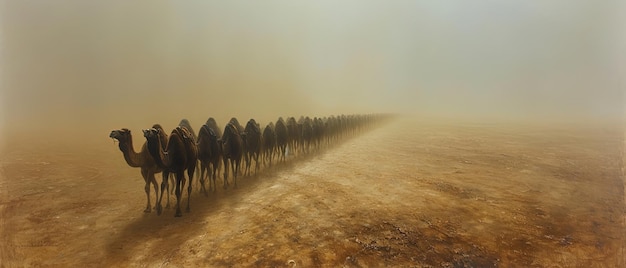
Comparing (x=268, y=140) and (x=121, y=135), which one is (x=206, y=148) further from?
(x=268, y=140)

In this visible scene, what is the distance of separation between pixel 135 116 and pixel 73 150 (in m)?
34.8

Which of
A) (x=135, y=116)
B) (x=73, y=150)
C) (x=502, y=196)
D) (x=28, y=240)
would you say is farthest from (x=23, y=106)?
(x=502, y=196)

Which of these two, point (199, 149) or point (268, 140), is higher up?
point (199, 149)

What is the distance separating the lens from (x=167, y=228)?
5.52 m

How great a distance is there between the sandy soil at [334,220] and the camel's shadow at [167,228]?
0.03 meters

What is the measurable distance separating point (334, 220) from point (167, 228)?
3.23 metres

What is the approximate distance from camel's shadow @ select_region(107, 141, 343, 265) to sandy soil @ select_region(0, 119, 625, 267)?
0.09 feet

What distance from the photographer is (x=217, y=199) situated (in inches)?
294

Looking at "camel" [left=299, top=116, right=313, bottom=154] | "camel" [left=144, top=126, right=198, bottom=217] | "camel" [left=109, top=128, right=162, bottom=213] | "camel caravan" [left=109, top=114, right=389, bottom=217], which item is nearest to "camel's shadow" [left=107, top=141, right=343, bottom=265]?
"camel caravan" [left=109, top=114, right=389, bottom=217]

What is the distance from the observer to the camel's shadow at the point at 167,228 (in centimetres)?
449

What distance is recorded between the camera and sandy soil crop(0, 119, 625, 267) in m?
4.35

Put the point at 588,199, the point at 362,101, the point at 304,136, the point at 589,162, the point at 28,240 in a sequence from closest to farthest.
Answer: the point at 28,240 → the point at 588,199 → the point at 589,162 → the point at 304,136 → the point at 362,101

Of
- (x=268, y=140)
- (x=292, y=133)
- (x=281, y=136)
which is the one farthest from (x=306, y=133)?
(x=268, y=140)

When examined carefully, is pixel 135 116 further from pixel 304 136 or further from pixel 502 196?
pixel 502 196
